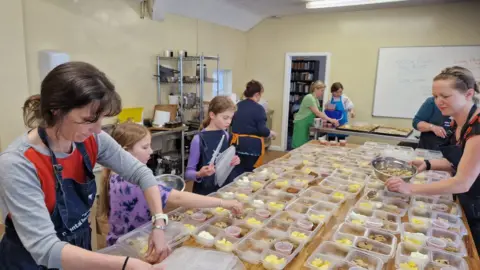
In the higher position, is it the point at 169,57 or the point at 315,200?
the point at 169,57

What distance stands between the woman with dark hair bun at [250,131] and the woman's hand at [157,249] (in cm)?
186

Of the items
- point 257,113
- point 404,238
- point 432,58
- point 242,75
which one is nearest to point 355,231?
point 404,238

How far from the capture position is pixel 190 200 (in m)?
1.45

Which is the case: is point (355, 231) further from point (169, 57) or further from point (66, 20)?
point (169, 57)

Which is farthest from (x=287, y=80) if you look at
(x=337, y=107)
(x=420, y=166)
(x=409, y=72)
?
(x=420, y=166)

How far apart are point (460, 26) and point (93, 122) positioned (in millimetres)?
5670

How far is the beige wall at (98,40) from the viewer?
2965 millimetres

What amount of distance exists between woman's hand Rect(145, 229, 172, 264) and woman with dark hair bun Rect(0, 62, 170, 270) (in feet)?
0.76

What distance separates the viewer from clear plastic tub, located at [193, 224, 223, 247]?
130 centimetres

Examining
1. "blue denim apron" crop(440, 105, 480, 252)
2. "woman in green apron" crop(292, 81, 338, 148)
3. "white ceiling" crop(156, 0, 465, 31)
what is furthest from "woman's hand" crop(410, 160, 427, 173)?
"white ceiling" crop(156, 0, 465, 31)

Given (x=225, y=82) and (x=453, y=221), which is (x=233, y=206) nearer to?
(x=453, y=221)

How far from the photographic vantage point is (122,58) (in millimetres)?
4066

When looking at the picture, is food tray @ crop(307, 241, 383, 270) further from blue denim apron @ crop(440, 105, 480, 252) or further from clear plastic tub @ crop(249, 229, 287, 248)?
blue denim apron @ crop(440, 105, 480, 252)

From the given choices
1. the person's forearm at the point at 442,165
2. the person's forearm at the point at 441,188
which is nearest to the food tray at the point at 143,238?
the person's forearm at the point at 441,188
